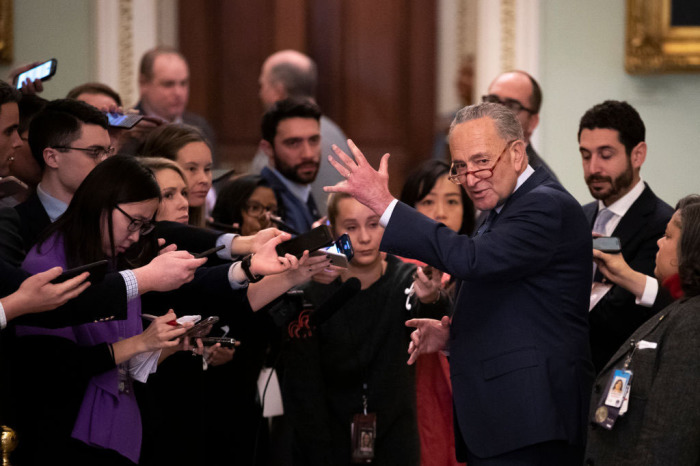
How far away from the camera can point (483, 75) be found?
666 centimetres

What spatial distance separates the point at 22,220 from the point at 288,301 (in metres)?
1.06

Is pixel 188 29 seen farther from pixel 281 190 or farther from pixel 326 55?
pixel 281 190

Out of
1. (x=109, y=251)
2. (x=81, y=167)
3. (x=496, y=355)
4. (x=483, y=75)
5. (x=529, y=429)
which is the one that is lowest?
(x=529, y=429)

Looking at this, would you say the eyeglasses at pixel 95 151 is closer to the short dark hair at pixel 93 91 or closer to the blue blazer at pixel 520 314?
the blue blazer at pixel 520 314

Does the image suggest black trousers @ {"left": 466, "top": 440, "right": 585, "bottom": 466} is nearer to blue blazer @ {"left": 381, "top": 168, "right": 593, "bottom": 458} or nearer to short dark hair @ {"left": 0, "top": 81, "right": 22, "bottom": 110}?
blue blazer @ {"left": 381, "top": 168, "right": 593, "bottom": 458}

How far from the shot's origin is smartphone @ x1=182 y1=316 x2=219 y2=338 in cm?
327

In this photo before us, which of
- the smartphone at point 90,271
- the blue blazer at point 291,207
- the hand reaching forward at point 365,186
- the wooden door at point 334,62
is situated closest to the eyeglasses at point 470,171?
the hand reaching forward at point 365,186

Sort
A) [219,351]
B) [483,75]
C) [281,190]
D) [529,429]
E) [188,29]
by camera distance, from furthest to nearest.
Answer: [188,29] < [483,75] < [281,190] < [219,351] < [529,429]

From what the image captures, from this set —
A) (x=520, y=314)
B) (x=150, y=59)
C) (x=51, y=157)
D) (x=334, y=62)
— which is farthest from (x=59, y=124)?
(x=334, y=62)

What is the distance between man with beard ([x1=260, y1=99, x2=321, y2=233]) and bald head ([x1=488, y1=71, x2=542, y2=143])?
0.98m

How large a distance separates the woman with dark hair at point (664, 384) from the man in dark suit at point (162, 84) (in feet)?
11.3

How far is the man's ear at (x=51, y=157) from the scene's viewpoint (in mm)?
3465

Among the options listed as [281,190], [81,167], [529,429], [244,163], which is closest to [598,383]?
[529,429]

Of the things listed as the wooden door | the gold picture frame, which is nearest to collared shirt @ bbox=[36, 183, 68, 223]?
the wooden door
